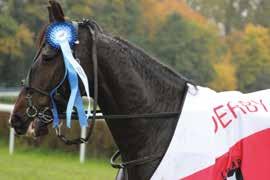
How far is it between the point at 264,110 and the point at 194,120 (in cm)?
51

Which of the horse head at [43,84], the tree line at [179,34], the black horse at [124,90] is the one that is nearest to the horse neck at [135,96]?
the black horse at [124,90]

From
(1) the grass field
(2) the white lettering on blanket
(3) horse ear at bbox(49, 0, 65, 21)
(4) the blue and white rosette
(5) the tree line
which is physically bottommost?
(5) the tree line

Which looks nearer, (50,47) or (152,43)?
(50,47)

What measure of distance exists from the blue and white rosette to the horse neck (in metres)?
0.13

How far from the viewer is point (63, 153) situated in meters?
13.0

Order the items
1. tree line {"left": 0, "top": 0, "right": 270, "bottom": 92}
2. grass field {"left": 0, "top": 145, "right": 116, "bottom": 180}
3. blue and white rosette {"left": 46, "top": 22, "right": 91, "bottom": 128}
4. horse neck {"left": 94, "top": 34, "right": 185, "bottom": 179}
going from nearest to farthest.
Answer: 1. blue and white rosette {"left": 46, "top": 22, "right": 91, "bottom": 128}
2. horse neck {"left": 94, "top": 34, "right": 185, "bottom": 179}
3. grass field {"left": 0, "top": 145, "right": 116, "bottom": 180}
4. tree line {"left": 0, "top": 0, "right": 270, "bottom": 92}

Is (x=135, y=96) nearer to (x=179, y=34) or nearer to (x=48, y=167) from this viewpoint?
(x=48, y=167)

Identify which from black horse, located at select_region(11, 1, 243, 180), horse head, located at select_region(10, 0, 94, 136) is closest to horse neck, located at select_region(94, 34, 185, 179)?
black horse, located at select_region(11, 1, 243, 180)

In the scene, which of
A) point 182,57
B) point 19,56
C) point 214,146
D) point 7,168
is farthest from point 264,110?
point 182,57

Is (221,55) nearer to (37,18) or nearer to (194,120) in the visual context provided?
(37,18)

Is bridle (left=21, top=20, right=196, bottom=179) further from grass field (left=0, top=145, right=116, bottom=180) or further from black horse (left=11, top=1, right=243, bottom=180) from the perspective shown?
grass field (left=0, top=145, right=116, bottom=180)

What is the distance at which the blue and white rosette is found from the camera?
11.3ft

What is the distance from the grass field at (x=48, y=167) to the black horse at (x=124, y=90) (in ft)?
19.1

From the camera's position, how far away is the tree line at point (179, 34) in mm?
38750
